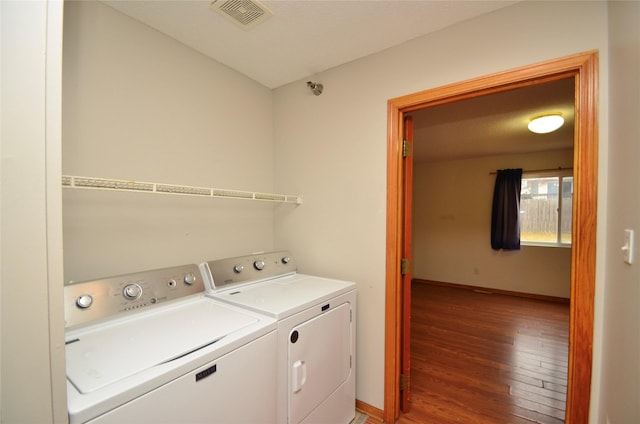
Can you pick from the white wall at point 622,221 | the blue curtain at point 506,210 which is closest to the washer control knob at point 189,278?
the white wall at point 622,221

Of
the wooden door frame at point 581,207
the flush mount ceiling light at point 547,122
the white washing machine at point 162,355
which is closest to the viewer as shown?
the white washing machine at point 162,355

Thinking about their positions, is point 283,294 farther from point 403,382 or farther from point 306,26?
point 306,26

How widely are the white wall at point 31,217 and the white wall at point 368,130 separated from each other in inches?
60.4

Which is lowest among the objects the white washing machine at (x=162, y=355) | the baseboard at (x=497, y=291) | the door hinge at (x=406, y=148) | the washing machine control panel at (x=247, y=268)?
the baseboard at (x=497, y=291)

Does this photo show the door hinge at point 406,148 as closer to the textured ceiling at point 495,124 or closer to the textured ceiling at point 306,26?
the textured ceiling at point 306,26

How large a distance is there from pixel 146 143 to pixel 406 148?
62.9 inches

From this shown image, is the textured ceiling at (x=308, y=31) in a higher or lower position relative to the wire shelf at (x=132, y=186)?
higher

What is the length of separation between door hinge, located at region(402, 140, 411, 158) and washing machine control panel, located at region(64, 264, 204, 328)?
1.46m

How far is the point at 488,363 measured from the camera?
2.46 metres

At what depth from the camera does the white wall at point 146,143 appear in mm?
1282

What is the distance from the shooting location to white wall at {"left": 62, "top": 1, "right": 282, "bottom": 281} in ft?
4.21

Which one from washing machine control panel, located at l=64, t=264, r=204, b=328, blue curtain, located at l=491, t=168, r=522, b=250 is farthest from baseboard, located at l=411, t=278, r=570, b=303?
washing machine control panel, located at l=64, t=264, r=204, b=328

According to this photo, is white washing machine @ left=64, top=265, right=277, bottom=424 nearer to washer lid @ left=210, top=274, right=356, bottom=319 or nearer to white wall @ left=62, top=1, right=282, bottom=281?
washer lid @ left=210, top=274, right=356, bottom=319

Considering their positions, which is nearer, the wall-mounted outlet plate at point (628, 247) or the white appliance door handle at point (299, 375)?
the wall-mounted outlet plate at point (628, 247)
